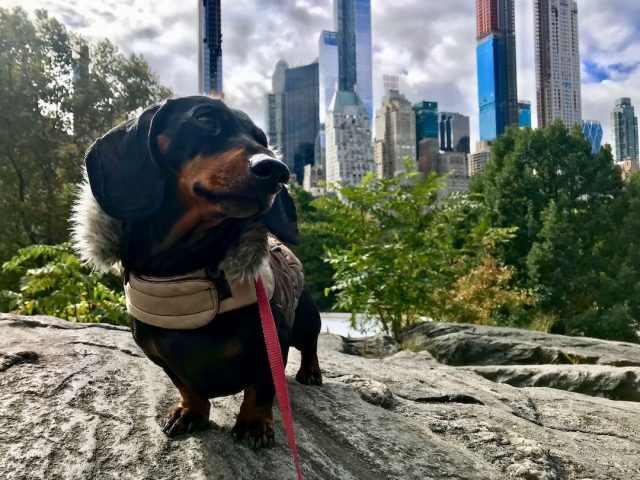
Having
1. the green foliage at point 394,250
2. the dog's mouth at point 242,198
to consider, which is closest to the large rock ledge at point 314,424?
the dog's mouth at point 242,198

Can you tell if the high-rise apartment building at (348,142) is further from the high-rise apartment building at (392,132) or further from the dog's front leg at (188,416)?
the dog's front leg at (188,416)

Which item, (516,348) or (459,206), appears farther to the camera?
(459,206)

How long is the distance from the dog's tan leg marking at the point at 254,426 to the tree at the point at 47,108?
10.2 meters

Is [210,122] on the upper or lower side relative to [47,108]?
lower

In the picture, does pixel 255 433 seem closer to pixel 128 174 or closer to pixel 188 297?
pixel 188 297

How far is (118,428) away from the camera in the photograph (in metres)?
1.87

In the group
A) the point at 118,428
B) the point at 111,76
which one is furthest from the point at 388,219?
the point at 111,76

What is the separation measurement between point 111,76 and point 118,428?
12432mm

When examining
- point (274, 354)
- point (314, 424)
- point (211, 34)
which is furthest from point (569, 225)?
point (274, 354)

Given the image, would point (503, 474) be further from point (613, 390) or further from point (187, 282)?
point (613, 390)

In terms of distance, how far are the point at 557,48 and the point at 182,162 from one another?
24.1m

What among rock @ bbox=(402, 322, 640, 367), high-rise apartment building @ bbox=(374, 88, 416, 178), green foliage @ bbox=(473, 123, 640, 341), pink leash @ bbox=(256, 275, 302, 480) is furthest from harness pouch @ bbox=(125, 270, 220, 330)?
high-rise apartment building @ bbox=(374, 88, 416, 178)

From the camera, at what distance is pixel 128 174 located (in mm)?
1580

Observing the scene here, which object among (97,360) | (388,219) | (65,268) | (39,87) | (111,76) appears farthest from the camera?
(111,76)
